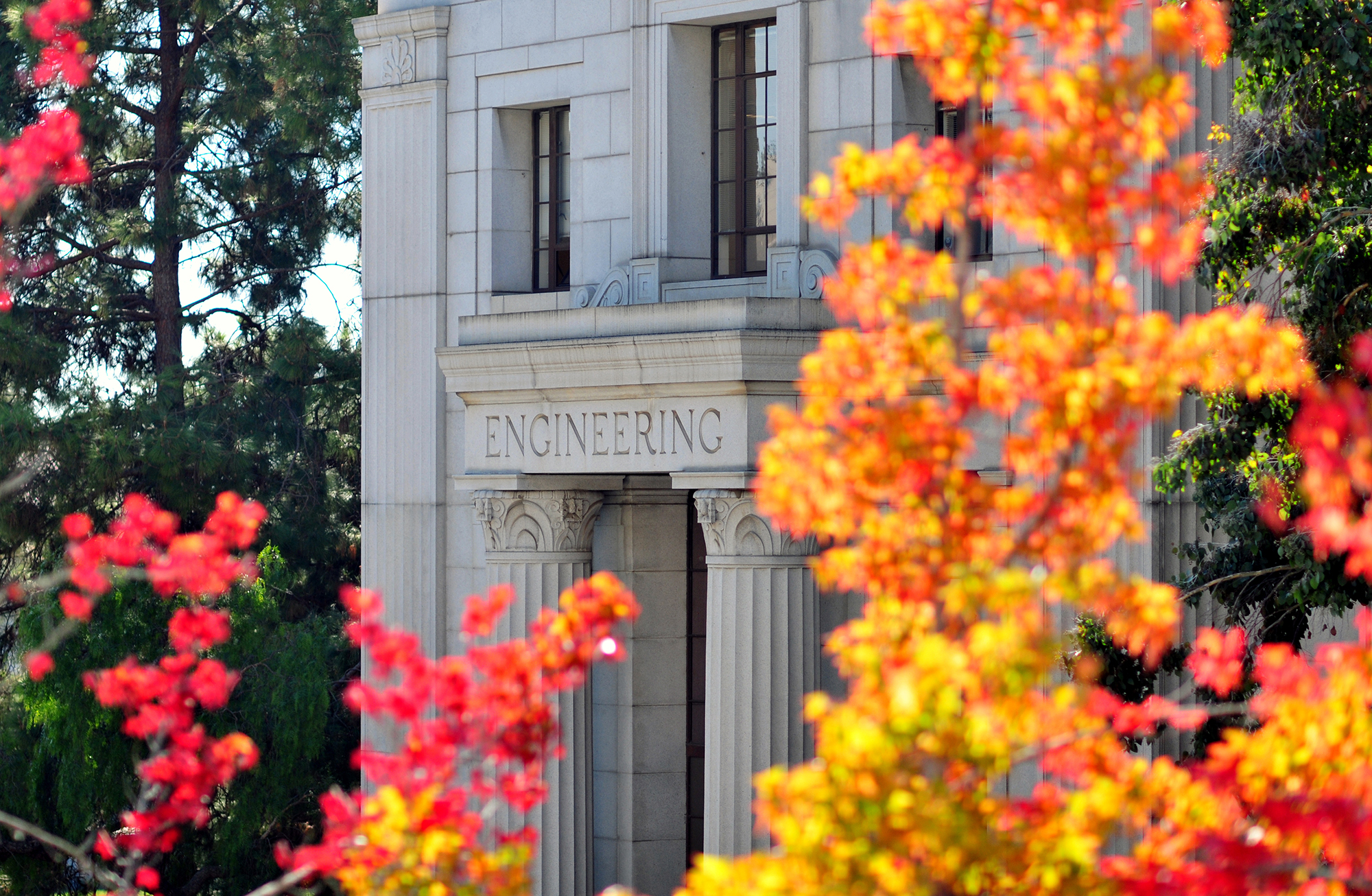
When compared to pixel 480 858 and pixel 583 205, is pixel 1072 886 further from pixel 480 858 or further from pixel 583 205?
pixel 583 205

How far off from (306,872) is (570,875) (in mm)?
12598

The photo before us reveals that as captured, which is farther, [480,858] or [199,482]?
[199,482]

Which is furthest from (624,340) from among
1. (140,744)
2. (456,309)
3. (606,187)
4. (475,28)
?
(140,744)

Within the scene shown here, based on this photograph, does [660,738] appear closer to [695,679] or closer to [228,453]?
[695,679]

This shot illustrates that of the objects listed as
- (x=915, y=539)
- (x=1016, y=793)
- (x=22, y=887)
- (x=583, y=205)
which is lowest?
(x=22, y=887)

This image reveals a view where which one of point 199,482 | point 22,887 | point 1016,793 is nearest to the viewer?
point 1016,793

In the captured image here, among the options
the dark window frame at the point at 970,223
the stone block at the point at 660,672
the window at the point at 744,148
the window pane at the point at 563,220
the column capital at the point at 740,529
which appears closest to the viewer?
the column capital at the point at 740,529

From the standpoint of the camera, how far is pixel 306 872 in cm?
826

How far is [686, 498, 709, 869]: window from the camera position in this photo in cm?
2178

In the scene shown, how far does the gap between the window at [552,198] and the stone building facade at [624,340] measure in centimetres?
4

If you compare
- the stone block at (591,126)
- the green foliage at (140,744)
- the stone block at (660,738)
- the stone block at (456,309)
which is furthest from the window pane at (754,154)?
the green foliage at (140,744)

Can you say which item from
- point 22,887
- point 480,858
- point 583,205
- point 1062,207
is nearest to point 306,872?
point 480,858

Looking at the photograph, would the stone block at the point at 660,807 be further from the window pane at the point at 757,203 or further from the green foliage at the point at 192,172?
the green foliage at the point at 192,172

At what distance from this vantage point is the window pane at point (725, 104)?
2058 cm
